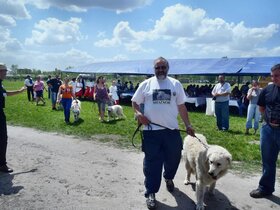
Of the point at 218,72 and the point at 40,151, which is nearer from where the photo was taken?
the point at 40,151

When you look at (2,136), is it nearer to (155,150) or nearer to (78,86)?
(155,150)

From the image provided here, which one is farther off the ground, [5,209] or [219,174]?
[219,174]

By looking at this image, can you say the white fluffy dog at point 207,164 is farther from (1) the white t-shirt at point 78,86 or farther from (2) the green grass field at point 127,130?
(1) the white t-shirt at point 78,86

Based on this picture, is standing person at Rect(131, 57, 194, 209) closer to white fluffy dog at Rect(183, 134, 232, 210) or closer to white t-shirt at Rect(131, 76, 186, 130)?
white t-shirt at Rect(131, 76, 186, 130)

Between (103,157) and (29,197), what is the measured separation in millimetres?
2610

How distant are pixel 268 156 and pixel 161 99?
198cm

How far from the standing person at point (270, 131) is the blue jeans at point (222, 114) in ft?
19.8

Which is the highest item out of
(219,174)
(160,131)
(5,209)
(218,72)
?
(218,72)

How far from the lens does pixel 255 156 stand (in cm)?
761

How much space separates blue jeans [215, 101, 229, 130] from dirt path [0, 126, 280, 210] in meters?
4.39

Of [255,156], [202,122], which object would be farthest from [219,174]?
[202,122]

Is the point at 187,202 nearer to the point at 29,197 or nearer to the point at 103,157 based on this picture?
the point at 29,197

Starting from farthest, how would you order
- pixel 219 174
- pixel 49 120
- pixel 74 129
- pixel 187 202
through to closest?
pixel 49 120, pixel 74 129, pixel 187 202, pixel 219 174

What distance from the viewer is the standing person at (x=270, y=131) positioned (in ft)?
15.8
